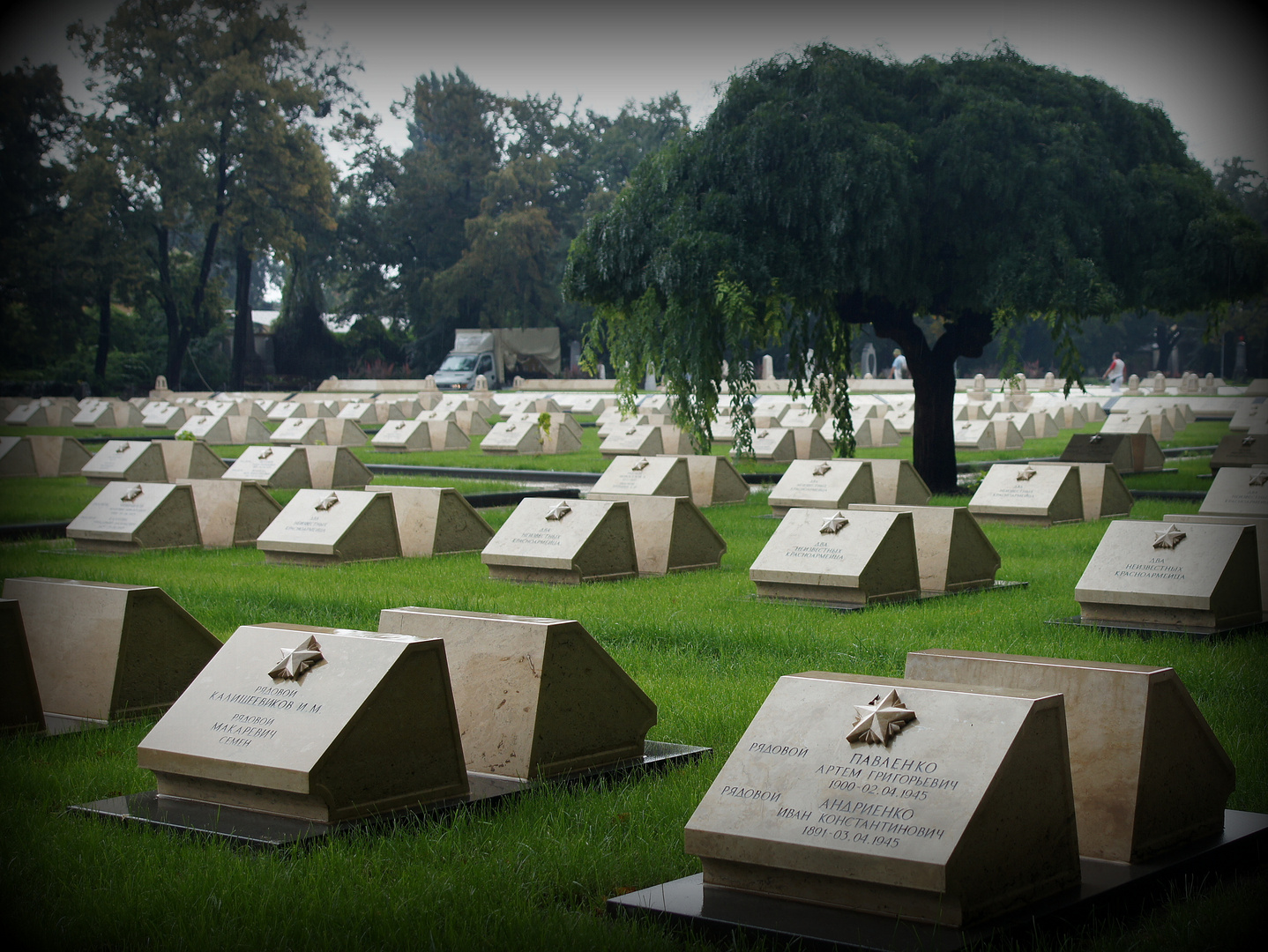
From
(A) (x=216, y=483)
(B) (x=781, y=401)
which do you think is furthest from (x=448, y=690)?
(B) (x=781, y=401)

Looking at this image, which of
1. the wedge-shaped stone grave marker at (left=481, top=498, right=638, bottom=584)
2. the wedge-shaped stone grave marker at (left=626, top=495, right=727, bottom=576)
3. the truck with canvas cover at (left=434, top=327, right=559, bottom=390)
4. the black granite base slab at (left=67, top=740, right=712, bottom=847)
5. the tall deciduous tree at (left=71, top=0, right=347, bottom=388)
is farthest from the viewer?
the truck with canvas cover at (left=434, top=327, right=559, bottom=390)

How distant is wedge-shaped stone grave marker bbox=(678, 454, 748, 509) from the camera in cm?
1967

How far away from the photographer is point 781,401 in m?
40.2

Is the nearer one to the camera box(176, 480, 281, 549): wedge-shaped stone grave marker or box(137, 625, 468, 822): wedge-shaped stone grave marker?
box(137, 625, 468, 822): wedge-shaped stone grave marker

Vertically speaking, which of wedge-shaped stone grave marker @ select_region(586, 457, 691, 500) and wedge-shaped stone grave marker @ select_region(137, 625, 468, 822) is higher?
wedge-shaped stone grave marker @ select_region(137, 625, 468, 822)

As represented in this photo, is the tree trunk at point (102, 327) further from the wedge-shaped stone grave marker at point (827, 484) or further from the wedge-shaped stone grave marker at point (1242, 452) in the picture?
the wedge-shaped stone grave marker at point (1242, 452)

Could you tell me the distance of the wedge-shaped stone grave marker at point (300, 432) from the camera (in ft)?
108

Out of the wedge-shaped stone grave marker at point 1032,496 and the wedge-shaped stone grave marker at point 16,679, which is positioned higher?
the wedge-shaped stone grave marker at point 16,679

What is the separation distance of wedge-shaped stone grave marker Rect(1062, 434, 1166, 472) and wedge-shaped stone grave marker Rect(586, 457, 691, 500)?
7902mm

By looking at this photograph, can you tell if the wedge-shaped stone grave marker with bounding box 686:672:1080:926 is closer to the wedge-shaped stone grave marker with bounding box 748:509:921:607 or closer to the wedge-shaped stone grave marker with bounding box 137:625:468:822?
the wedge-shaped stone grave marker with bounding box 137:625:468:822

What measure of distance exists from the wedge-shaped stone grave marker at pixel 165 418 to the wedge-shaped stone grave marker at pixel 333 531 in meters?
27.8

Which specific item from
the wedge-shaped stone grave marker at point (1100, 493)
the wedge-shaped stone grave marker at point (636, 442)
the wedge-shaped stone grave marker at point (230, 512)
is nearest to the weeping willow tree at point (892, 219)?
the wedge-shaped stone grave marker at point (1100, 493)

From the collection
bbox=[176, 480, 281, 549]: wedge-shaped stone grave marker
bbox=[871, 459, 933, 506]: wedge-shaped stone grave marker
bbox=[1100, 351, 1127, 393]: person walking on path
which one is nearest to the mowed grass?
bbox=[176, 480, 281, 549]: wedge-shaped stone grave marker

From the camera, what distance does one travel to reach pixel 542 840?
516cm
